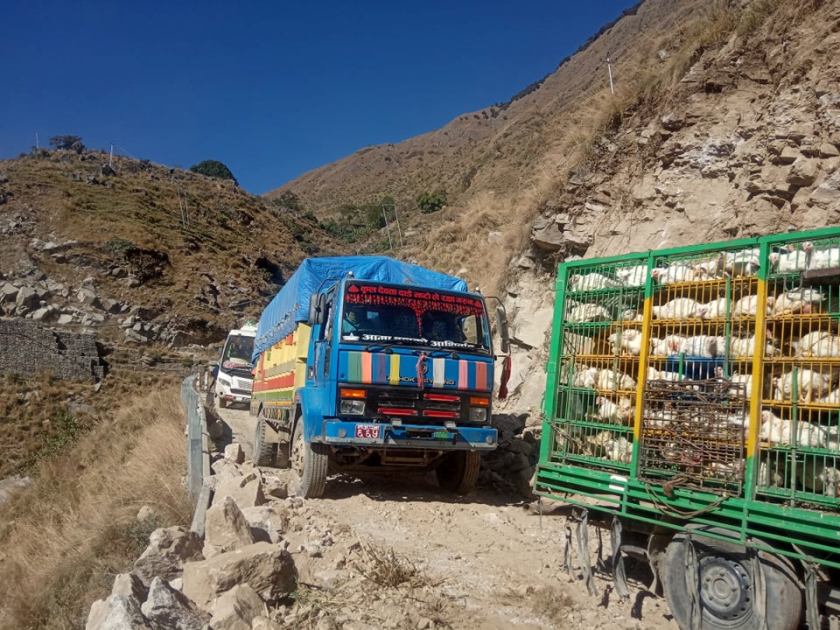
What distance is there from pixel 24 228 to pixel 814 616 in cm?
4792

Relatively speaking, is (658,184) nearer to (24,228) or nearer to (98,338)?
(98,338)

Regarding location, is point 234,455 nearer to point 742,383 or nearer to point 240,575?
point 240,575

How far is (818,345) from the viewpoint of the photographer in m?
4.04

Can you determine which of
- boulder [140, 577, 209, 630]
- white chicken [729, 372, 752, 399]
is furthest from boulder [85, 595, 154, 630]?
white chicken [729, 372, 752, 399]

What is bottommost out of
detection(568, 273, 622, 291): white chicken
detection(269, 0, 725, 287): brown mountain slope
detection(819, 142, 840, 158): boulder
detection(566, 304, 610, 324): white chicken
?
detection(566, 304, 610, 324): white chicken

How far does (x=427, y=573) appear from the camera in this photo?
544 centimetres

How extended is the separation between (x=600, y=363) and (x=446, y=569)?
2203 millimetres

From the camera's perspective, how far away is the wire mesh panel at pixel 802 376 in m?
3.92

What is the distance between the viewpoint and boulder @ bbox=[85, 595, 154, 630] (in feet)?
11.5

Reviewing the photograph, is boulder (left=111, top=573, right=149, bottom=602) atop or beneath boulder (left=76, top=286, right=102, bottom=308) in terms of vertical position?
beneath

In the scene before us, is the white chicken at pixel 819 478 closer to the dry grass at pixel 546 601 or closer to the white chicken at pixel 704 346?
the white chicken at pixel 704 346

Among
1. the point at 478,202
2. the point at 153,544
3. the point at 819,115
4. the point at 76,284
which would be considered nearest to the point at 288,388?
the point at 153,544

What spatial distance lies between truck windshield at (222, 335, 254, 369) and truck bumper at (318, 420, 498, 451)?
1374cm

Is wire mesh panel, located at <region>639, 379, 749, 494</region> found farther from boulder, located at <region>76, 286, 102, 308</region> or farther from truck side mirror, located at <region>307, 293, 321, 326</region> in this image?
boulder, located at <region>76, 286, 102, 308</region>
